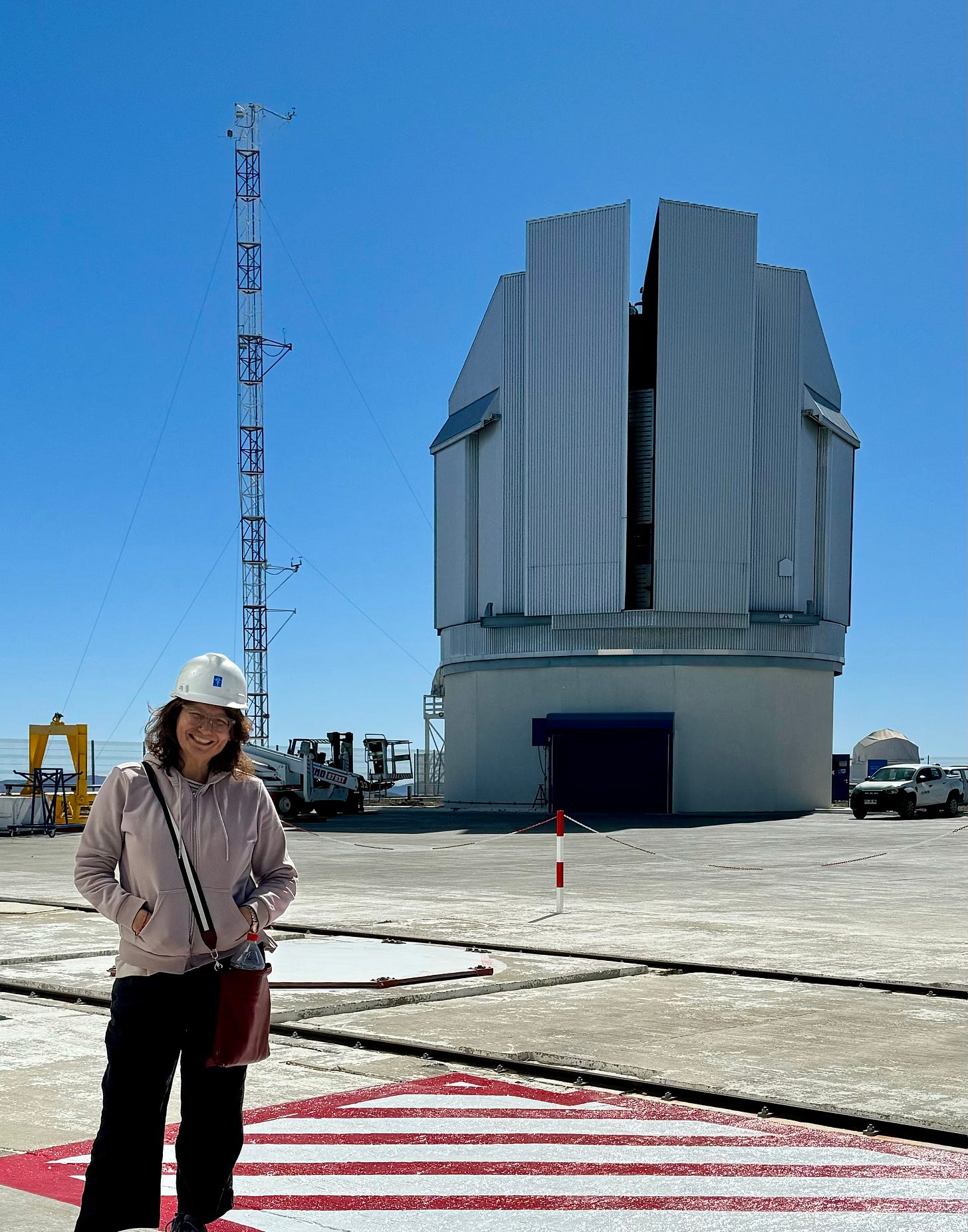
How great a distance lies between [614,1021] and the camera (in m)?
8.95

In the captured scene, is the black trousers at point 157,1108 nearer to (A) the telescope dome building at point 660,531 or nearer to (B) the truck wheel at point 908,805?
(B) the truck wheel at point 908,805

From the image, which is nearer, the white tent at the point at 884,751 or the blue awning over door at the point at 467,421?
the blue awning over door at the point at 467,421

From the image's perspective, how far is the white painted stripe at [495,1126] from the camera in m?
6.23

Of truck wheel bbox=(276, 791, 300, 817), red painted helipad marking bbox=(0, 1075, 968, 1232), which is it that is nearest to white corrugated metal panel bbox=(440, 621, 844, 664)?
truck wheel bbox=(276, 791, 300, 817)

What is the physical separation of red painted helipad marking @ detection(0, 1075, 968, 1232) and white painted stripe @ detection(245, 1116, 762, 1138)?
0.5 inches

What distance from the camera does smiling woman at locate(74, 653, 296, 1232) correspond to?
436cm

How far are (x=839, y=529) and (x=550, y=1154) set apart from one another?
164 feet

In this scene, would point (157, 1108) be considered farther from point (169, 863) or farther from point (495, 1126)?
point (495, 1126)

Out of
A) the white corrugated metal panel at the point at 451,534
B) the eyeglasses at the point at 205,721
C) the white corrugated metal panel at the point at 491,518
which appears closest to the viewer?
the eyeglasses at the point at 205,721

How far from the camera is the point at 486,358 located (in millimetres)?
53812

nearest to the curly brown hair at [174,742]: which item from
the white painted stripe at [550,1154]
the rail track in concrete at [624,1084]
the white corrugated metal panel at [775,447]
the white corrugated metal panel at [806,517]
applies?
the white painted stripe at [550,1154]

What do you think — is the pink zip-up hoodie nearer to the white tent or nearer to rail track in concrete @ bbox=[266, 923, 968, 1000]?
rail track in concrete @ bbox=[266, 923, 968, 1000]

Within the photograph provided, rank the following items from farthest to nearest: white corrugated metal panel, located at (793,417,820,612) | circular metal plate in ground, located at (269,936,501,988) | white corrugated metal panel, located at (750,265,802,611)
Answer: white corrugated metal panel, located at (793,417,820,612) → white corrugated metal panel, located at (750,265,802,611) → circular metal plate in ground, located at (269,936,501,988)

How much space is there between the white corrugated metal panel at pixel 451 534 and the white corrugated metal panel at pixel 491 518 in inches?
27.4
